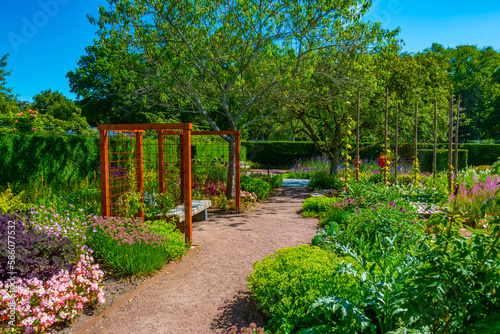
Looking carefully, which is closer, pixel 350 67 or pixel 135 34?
pixel 135 34

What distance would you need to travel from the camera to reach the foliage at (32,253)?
3.19 meters

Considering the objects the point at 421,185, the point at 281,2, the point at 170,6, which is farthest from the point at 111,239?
the point at 421,185

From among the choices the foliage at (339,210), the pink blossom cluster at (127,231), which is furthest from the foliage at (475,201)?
the pink blossom cluster at (127,231)

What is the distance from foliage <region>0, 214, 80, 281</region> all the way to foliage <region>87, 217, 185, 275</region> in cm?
66

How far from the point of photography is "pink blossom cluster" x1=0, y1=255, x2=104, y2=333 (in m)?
2.95

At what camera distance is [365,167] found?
1515 centimetres

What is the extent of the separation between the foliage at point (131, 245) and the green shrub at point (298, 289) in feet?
5.17

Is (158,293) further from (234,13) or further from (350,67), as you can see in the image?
(350,67)

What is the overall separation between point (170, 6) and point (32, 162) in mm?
4822

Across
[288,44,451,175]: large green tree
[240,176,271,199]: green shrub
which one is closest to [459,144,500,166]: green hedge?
[288,44,451,175]: large green tree

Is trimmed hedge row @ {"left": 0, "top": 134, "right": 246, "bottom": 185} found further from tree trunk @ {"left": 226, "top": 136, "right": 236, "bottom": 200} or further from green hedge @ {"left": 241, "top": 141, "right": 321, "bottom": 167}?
green hedge @ {"left": 241, "top": 141, "right": 321, "bottom": 167}

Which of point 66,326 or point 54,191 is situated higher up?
point 54,191

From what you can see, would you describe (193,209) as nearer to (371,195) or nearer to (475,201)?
(371,195)

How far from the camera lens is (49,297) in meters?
3.13
